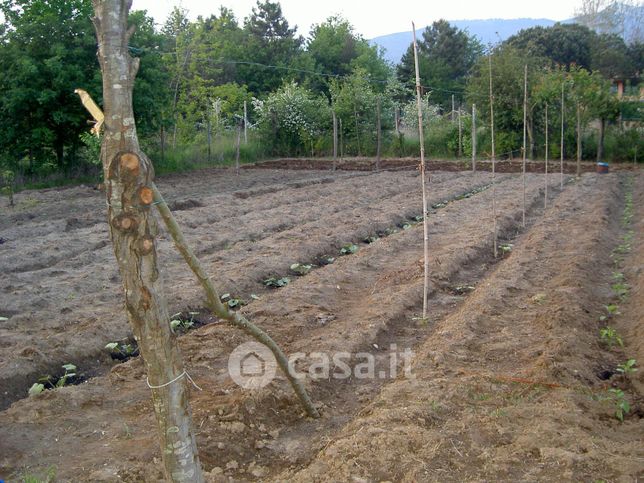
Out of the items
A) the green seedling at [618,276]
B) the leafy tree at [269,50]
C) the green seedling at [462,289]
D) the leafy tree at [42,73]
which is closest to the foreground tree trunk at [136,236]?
the green seedling at [462,289]

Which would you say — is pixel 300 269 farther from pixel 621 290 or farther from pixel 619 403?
pixel 619 403

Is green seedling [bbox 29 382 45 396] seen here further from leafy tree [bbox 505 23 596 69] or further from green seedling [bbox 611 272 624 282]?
leafy tree [bbox 505 23 596 69]

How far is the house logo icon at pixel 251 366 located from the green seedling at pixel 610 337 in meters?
3.48

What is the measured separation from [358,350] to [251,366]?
1.11 metres

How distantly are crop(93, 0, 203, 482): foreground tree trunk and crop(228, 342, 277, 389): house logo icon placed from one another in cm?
218

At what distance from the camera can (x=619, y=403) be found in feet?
17.3

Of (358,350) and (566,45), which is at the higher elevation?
(566,45)

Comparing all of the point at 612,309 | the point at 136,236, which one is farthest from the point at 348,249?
the point at 136,236

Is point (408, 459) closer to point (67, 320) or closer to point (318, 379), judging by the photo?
point (318, 379)

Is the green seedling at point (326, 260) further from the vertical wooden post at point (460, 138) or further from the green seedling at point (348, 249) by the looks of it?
the vertical wooden post at point (460, 138)

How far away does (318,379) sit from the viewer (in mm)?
5887

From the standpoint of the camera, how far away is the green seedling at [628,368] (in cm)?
600

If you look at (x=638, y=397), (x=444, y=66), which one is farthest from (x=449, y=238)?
(x=444, y=66)

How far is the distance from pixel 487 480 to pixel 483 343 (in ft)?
9.11
